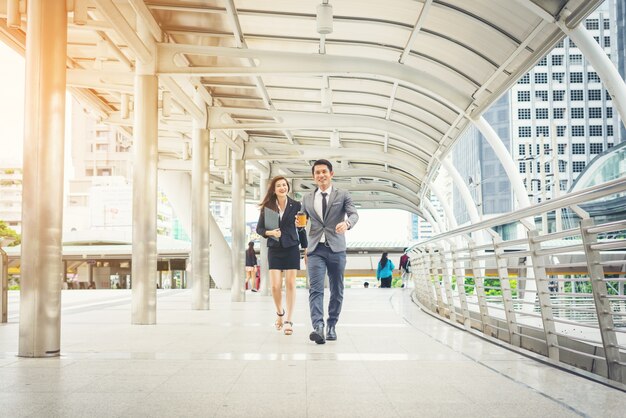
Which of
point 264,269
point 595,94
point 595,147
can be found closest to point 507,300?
point 264,269

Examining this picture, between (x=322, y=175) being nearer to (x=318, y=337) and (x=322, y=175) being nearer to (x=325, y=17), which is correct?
(x=318, y=337)

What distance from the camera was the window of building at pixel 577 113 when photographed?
7694 centimetres

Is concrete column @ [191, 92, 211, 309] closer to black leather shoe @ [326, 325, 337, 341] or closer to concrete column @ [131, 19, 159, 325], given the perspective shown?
concrete column @ [131, 19, 159, 325]

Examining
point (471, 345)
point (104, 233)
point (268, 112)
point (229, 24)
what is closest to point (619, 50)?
point (104, 233)

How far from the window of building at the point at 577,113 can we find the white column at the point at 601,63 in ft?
240

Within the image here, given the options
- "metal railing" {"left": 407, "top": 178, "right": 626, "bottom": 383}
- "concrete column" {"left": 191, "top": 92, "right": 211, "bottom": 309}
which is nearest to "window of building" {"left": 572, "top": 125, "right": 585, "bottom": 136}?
"concrete column" {"left": 191, "top": 92, "right": 211, "bottom": 309}

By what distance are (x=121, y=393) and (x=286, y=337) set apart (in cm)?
377

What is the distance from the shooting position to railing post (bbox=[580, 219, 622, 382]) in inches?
179

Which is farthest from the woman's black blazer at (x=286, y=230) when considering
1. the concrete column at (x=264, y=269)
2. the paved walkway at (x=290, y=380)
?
the concrete column at (x=264, y=269)

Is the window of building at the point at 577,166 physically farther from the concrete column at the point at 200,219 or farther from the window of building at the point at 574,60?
the concrete column at the point at 200,219

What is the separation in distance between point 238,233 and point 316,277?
1247 centimetres

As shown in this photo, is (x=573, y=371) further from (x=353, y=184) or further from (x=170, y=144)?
(x=353, y=184)

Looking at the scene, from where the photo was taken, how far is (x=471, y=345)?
6.95m

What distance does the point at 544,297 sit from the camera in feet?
18.1
